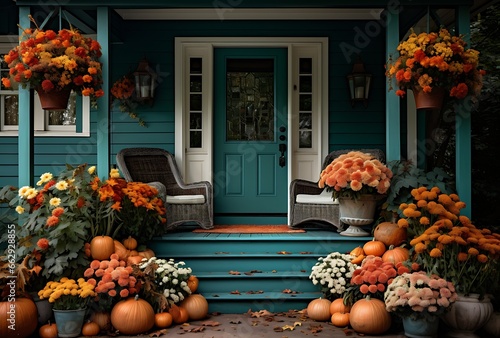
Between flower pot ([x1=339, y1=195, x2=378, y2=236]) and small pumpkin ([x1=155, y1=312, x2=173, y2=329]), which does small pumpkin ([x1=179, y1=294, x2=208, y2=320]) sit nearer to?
small pumpkin ([x1=155, y1=312, x2=173, y2=329])

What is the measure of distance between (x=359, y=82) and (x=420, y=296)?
3222 mm

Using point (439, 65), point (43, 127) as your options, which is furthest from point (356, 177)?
point (43, 127)

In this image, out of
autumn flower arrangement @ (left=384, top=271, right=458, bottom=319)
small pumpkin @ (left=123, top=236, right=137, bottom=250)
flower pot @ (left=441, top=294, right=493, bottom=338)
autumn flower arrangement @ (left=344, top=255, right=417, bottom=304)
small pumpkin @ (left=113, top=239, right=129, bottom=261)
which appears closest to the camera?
autumn flower arrangement @ (left=384, top=271, right=458, bottom=319)

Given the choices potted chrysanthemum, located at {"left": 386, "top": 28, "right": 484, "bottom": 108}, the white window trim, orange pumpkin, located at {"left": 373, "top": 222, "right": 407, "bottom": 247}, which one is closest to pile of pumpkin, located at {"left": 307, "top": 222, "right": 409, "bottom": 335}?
orange pumpkin, located at {"left": 373, "top": 222, "right": 407, "bottom": 247}

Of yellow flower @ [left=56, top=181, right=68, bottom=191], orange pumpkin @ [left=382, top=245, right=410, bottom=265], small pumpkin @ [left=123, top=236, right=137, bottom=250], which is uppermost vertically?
yellow flower @ [left=56, top=181, right=68, bottom=191]

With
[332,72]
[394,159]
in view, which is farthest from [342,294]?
[332,72]

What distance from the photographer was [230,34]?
21.1 feet

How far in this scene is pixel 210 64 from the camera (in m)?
6.40

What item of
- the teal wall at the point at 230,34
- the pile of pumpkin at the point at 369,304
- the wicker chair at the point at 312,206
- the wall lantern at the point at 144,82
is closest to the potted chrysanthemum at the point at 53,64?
the wall lantern at the point at 144,82

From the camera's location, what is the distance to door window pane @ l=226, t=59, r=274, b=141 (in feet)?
21.5

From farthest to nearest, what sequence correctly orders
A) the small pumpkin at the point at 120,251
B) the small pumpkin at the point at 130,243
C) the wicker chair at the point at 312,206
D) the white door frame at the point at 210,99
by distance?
the white door frame at the point at 210,99 → the wicker chair at the point at 312,206 → the small pumpkin at the point at 130,243 → the small pumpkin at the point at 120,251

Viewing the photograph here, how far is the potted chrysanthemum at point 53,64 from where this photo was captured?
14.1 ft

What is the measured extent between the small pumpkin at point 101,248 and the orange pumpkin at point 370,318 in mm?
1948

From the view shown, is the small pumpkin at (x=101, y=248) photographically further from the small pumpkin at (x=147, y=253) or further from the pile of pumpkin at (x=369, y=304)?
the pile of pumpkin at (x=369, y=304)
